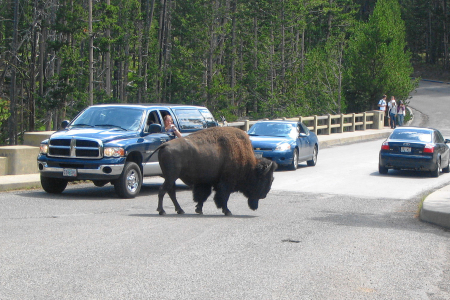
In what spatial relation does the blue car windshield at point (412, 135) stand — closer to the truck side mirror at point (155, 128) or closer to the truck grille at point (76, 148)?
the truck side mirror at point (155, 128)

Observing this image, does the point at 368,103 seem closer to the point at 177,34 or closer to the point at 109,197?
the point at 177,34

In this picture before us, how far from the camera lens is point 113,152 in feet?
45.8

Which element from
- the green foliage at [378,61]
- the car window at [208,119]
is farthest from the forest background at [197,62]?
the car window at [208,119]

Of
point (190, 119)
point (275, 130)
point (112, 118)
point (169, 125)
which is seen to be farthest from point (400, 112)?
point (112, 118)

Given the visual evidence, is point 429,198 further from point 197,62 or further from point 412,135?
point 197,62

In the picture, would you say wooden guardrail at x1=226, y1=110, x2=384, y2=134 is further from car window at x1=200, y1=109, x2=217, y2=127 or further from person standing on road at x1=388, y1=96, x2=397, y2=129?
car window at x1=200, y1=109, x2=217, y2=127

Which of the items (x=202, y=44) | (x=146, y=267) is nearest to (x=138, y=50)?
(x=202, y=44)

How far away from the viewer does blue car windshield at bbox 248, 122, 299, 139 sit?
22.8m

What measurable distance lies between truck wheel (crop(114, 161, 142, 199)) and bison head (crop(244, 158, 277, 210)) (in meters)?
2.89

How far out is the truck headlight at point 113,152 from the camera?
13.9 meters

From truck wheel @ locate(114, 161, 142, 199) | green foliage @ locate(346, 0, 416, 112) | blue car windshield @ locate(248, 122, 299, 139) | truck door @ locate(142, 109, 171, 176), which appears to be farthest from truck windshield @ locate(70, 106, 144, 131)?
green foliage @ locate(346, 0, 416, 112)

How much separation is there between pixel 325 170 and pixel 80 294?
54.6 ft

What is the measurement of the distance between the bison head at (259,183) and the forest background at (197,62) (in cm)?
2543

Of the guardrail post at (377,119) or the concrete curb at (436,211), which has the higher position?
the guardrail post at (377,119)
